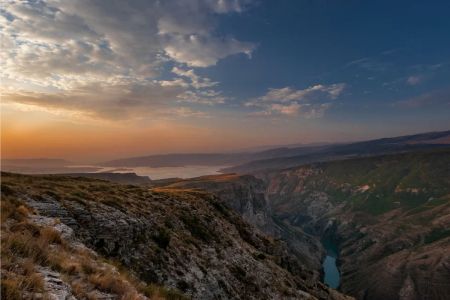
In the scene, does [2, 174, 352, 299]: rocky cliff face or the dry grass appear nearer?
the dry grass

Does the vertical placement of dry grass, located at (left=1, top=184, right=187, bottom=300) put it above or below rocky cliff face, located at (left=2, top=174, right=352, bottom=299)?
above

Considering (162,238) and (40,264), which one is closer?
(40,264)

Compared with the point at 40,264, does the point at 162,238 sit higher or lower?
lower

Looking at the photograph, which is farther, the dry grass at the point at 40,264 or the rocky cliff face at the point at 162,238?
the rocky cliff face at the point at 162,238

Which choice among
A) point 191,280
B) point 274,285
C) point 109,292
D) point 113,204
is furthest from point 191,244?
point 109,292

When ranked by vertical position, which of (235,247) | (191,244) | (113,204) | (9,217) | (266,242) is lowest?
(266,242)

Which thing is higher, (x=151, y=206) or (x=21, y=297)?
(x=21, y=297)

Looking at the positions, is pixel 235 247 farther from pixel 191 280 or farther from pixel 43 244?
pixel 43 244

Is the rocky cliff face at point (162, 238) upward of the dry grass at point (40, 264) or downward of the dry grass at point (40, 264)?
downward
